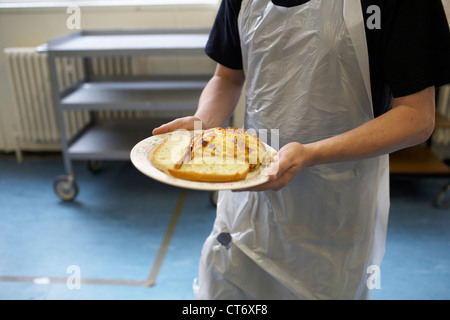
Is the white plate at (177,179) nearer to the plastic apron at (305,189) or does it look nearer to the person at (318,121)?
the person at (318,121)

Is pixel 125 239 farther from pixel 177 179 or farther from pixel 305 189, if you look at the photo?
pixel 177 179

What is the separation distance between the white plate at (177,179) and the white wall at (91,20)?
6.64 ft

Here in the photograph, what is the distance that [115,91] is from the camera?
2.66 m

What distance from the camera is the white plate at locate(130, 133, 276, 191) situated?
2.49 ft

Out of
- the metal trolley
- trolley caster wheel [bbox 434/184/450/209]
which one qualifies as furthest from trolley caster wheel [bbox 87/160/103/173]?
trolley caster wheel [bbox 434/184/450/209]

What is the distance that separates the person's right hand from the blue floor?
1071 millimetres

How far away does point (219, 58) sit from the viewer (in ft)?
3.76

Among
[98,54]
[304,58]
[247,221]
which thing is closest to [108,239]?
[98,54]

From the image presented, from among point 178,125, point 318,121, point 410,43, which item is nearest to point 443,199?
point 318,121

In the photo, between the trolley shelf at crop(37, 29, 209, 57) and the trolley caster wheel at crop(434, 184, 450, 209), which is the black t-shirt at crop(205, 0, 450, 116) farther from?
the trolley caster wheel at crop(434, 184, 450, 209)

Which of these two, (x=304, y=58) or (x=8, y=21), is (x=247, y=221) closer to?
(x=304, y=58)

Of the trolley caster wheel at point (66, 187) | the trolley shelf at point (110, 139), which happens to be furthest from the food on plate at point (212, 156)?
the trolley caster wheel at point (66, 187)

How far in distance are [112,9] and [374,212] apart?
2.31 metres

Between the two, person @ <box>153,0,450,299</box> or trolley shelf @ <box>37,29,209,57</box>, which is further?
trolley shelf @ <box>37,29,209,57</box>
